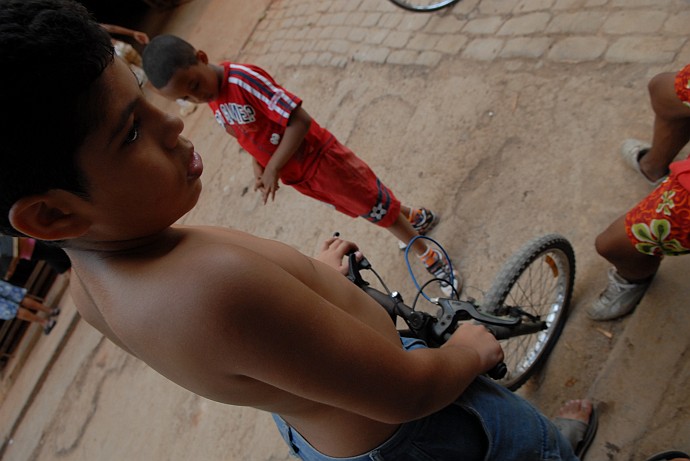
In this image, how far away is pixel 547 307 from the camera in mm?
2252

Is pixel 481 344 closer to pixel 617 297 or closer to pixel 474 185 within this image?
pixel 617 297

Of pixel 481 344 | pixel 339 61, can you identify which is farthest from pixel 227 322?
pixel 339 61

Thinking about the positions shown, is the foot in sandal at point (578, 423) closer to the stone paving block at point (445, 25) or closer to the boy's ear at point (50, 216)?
the boy's ear at point (50, 216)

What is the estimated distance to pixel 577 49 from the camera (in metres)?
2.74

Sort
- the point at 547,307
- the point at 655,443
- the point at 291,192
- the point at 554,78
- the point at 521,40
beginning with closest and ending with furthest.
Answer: the point at 655,443, the point at 547,307, the point at 554,78, the point at 521,40, the point at 291,192

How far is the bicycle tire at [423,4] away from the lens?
3.59 meters

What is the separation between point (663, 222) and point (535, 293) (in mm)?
854

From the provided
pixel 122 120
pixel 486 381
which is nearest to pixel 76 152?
pixel 122 120

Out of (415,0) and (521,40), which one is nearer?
(521,40)

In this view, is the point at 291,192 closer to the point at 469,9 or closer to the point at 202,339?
the point at 469,9

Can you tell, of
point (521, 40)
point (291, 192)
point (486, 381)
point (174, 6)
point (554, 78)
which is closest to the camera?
point (486, 381)

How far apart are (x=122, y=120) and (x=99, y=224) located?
0.19 meters

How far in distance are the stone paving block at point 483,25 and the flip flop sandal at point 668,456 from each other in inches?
100

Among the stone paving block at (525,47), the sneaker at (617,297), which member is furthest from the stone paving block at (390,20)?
the sneaker at (617,297)
